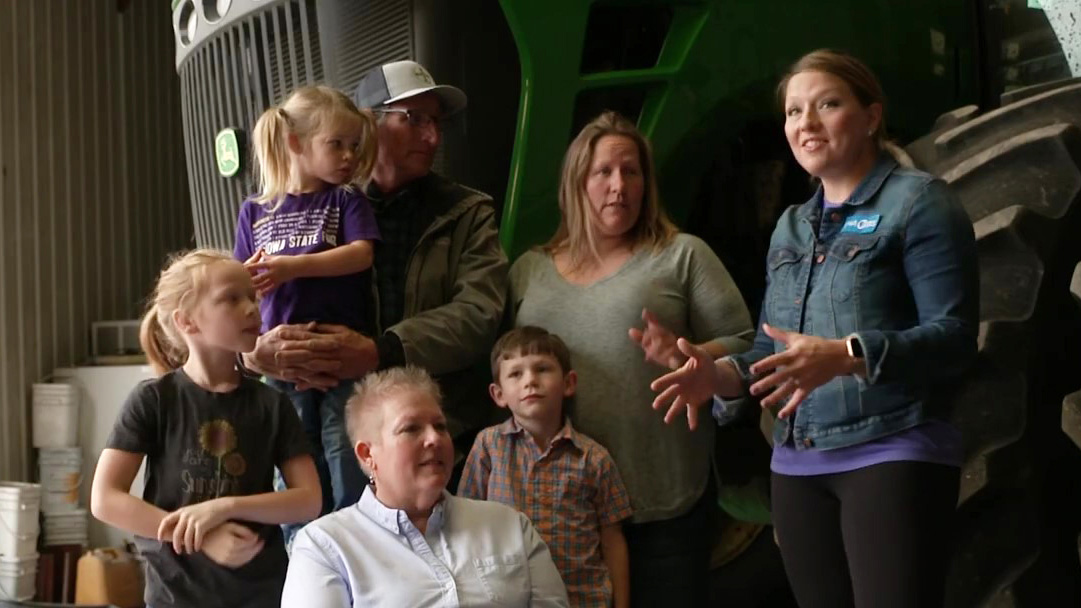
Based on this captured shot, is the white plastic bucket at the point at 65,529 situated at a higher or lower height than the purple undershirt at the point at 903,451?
lower

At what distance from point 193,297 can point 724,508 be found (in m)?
1.24

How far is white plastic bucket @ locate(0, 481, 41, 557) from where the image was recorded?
4.91m

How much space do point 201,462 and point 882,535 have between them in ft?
3.48

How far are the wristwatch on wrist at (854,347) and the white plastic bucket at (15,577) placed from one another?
4233 millimetres

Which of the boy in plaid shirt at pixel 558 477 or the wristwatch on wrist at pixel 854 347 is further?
the boy in plaid shirt at pixel 558 477

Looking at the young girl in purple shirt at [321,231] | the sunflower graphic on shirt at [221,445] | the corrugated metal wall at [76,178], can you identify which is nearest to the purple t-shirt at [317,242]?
the young girl in purple shirt at [321,231]

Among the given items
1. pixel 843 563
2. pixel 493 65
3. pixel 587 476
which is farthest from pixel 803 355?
pixel 493 65

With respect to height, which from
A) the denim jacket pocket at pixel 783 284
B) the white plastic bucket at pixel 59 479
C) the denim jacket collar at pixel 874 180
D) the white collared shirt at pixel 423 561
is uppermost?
the denim jacket collar at pixel 874 180

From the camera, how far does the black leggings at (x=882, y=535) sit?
1.67 metres

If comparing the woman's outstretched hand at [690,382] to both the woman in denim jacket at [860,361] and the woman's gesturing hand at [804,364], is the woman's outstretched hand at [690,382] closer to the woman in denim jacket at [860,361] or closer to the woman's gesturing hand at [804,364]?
the woman in denim jacket at [860,361]

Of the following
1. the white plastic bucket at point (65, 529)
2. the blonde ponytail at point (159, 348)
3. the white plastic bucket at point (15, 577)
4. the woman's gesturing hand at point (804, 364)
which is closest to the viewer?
the woman's gesturing hand at point (804, 364)

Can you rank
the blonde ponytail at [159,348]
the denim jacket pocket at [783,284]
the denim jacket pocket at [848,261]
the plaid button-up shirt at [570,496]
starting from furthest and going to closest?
the plaid button-up shirt at [570,496] → the blonde ponytail at [159,348] → the denim jacket pocket at [783,284] → the denim jacket pocket at [848,261]

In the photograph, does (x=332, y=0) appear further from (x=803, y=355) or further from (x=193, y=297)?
(x=803, y=355)

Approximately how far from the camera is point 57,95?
558cm
